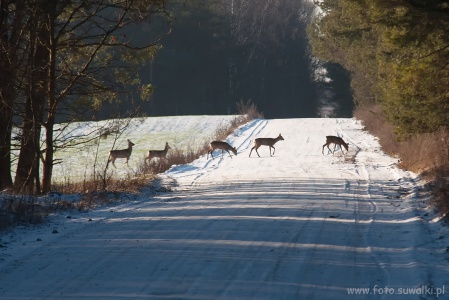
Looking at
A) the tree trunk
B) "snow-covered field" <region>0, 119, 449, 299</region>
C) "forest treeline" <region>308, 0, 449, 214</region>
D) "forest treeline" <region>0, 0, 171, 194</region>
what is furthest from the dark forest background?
"snow-covered field" <region>0, 119, 449, 299</region>

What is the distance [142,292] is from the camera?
699 centimetres

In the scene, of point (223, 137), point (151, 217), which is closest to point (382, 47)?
point (223, 137)

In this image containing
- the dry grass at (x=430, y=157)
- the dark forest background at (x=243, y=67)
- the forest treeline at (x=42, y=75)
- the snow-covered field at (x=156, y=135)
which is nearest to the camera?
the dry grass at (x=430, y=157)

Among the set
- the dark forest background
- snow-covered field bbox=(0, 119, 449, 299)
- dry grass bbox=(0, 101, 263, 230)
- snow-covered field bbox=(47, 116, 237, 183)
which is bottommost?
snow-covered field bbox=(0, 119, 449, 299)

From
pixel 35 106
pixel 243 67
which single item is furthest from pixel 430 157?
pixel 243 67

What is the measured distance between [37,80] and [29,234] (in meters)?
6.55

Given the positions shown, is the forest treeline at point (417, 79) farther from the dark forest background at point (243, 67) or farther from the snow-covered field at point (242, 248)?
the dark forest background at point (243, 67)

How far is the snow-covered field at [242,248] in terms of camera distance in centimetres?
725

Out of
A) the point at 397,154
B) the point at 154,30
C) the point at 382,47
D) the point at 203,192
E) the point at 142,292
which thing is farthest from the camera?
the point at 154,30

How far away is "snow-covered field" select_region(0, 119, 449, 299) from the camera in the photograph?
725cm

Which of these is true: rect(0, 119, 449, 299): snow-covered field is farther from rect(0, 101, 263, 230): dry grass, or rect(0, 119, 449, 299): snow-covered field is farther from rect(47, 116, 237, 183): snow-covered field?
rect(47, 116, 237, 183): snow-covered field

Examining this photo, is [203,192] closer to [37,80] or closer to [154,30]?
[37,80]

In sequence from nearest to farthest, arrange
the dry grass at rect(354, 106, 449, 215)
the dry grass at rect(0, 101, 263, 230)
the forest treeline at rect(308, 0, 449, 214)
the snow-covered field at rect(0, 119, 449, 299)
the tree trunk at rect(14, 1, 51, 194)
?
the snow-covered field at rect(0, 119, 449, 299)
the dry grass at rect(0, 101, 263, 230)
the dry grass at rect(354, 106, 449, 215)
the forest treeline at rect(308, 0, 449, 214)
the tree trunk at rect(14, 1, 51, 194)

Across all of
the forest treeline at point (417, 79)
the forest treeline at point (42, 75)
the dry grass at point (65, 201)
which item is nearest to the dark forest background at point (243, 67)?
the forest treeline at point (417, 79)
